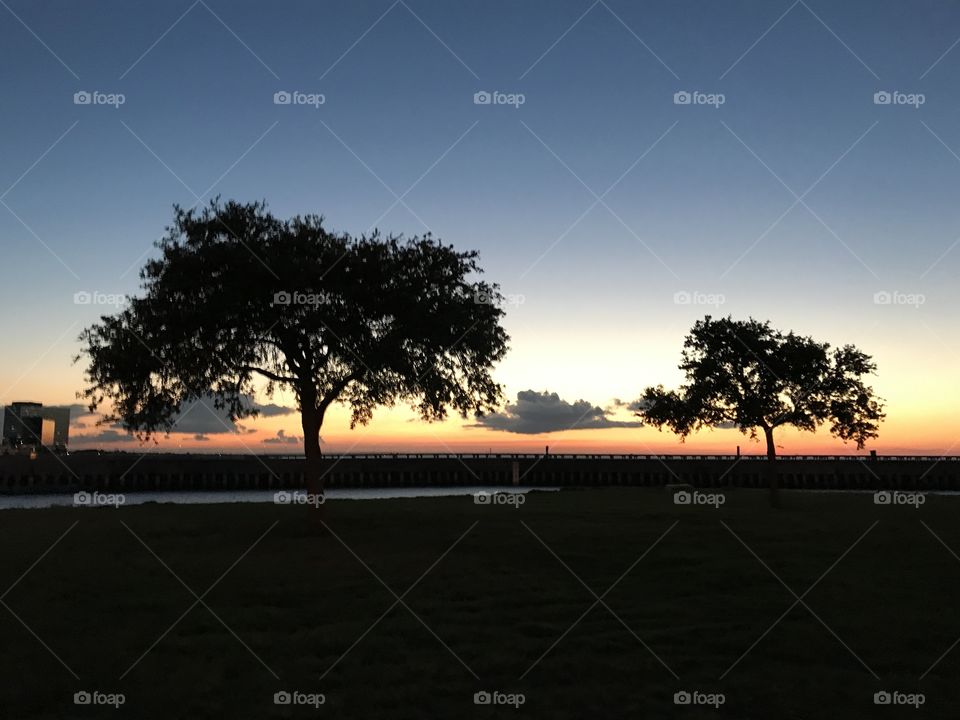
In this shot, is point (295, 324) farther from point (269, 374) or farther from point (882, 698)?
point (882, 698)

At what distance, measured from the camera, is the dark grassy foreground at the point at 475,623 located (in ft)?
33.0

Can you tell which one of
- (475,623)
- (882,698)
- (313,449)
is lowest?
(882,698)

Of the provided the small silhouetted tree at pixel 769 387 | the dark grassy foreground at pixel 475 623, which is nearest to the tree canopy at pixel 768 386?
the small silhouetted tree at pixel 769 387

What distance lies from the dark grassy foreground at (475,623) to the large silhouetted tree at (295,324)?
18.9 ft

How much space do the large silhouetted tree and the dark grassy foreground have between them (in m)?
5.75

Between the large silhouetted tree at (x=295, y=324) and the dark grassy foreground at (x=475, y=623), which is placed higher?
the large silhouetted tree at (x=295, y=324)

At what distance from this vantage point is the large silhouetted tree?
26781 millimetres

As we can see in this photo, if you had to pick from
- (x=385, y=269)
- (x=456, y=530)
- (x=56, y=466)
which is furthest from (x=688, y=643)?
(x=56, y=466)

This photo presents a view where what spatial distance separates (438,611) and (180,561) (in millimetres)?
9631

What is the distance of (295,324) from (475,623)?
53.9 ft

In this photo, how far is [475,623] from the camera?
45.4ft

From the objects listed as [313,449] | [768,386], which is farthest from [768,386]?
[313,449]

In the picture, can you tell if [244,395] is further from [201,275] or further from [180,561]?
[180,561]

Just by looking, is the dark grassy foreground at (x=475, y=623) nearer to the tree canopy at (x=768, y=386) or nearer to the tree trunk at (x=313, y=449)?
the tree trunk at (x=313, y=449)
